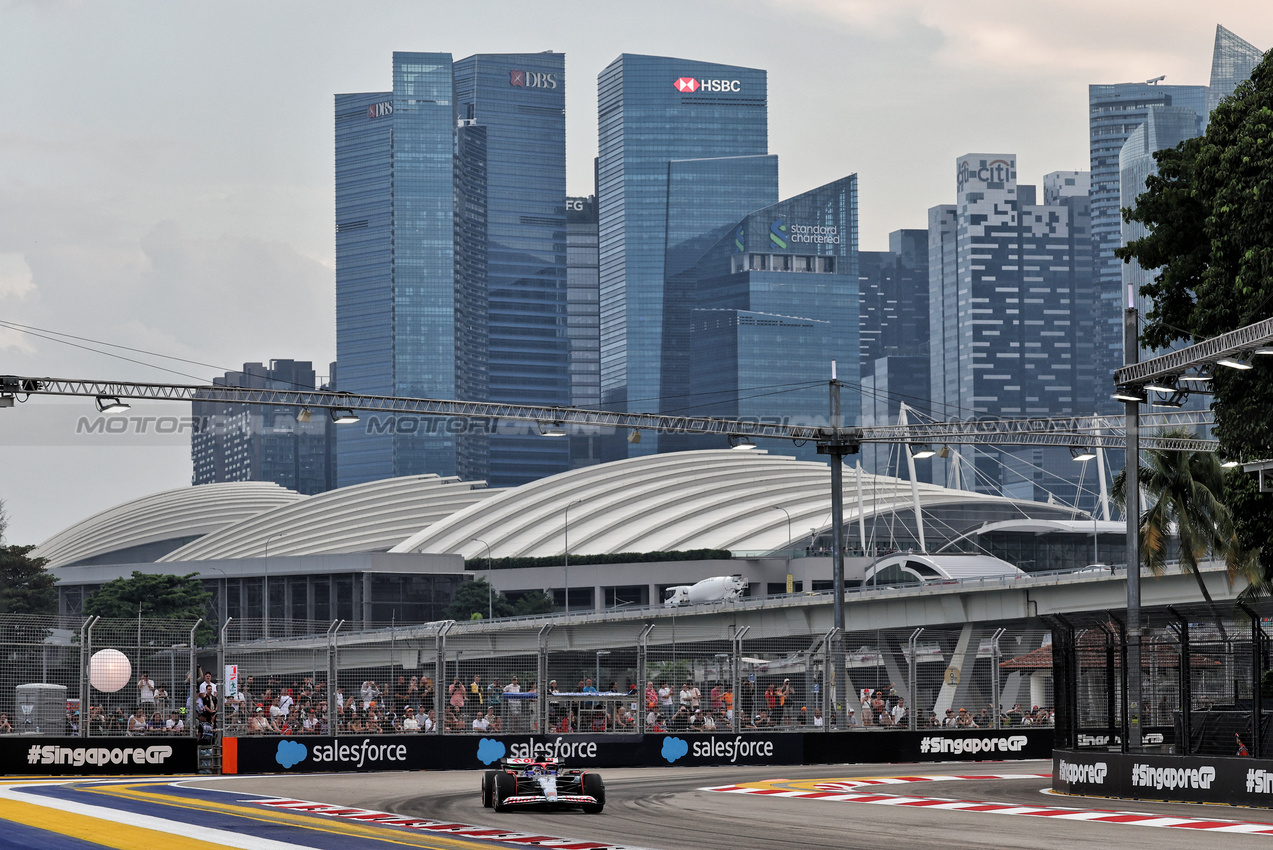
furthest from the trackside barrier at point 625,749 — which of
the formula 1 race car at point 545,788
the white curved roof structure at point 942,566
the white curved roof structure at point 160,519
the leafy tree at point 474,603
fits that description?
the white curved roof structure at point 160,519

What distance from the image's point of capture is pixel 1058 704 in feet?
87.5

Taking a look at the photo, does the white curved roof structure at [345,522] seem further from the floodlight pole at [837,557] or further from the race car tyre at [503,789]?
the race car tyre at [503,789]

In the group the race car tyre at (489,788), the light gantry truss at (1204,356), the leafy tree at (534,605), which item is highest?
the light gantry truss at (1204,356)

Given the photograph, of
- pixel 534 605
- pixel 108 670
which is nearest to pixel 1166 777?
pixel 108 670

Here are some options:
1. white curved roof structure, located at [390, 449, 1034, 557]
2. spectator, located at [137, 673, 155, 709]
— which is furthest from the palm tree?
white curved roof structure, located at [390, 449, 1034, 557]

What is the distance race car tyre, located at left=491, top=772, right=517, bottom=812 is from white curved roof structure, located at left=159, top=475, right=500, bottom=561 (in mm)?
122655

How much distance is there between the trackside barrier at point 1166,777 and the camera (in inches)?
871

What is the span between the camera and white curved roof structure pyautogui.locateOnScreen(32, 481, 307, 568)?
543ft

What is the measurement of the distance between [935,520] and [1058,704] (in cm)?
10556

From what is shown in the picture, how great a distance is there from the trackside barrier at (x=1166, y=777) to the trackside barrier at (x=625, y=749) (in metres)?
9.22

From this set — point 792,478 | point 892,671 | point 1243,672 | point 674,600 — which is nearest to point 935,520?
point 792,478

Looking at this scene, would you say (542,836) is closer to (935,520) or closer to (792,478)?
(935,520)

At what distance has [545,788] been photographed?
832 inches

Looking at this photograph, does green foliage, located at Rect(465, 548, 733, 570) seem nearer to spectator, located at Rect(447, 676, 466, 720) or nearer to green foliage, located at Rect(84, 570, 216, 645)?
green foliage, located at Rect(84, 570, 216, 645)
